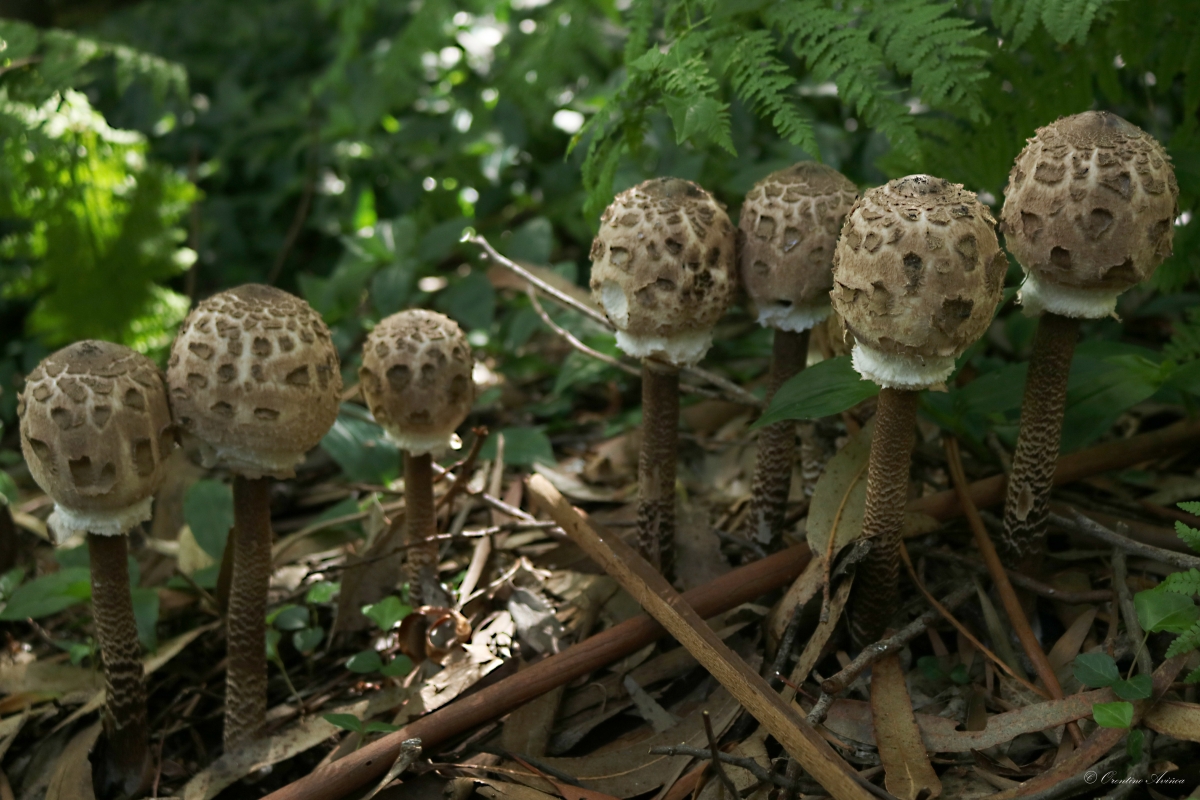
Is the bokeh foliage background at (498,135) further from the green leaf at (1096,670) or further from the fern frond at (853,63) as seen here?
the green leaf at (1096,670)

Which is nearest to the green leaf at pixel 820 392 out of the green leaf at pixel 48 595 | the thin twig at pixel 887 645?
the thin twig at pixel 887 645

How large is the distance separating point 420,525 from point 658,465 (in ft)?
3.39

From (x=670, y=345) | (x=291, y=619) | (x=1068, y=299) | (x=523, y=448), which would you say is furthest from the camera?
(x=523, y=448)

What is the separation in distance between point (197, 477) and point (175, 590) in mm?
1006

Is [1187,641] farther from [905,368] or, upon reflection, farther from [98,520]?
[98,520]

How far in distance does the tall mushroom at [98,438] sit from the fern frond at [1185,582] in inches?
117

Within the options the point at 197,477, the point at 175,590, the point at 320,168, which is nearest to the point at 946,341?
the point at 175,590

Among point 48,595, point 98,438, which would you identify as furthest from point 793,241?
point 48,595

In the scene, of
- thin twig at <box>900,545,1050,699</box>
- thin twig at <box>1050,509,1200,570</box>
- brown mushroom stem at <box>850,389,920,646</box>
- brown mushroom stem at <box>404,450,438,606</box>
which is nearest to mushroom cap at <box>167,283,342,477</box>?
brown mushroom stem at <box>404,450,438,606</box>

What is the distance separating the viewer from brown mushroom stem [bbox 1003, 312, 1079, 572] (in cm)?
274

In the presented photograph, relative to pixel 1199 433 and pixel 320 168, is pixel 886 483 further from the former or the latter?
pixel 320 168

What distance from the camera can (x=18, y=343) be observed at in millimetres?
6438

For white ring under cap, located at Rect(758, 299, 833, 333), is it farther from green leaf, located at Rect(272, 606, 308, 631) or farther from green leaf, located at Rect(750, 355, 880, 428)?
green leaf, located at Rect(272, 606, 308, 631)

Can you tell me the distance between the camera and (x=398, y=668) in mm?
3150
